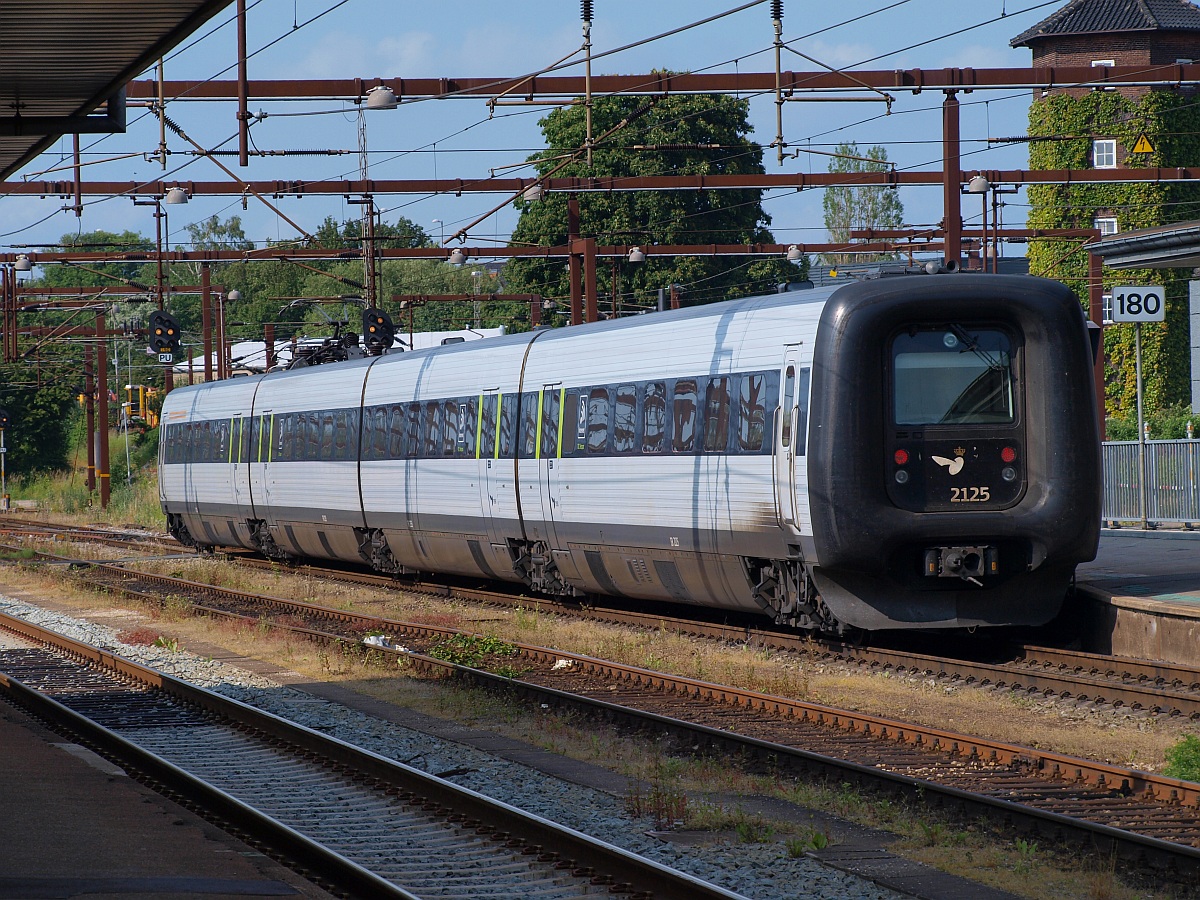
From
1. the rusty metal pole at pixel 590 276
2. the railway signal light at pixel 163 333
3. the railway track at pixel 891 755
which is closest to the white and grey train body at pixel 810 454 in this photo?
the railway track at pixel 891 755

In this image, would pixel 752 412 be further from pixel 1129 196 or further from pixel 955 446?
pixel 1129 196

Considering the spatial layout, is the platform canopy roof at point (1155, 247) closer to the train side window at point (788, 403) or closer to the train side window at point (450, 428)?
the train side window at point (450, 428)

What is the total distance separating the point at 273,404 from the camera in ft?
89.9

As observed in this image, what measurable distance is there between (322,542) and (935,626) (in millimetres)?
14310

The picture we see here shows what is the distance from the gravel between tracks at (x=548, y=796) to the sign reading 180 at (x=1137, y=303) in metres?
12.1

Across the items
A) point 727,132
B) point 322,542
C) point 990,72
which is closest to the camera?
point 322,542

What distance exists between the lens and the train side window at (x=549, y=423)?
18.1 m

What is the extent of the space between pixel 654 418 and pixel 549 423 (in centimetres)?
235

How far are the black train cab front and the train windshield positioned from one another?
1cm

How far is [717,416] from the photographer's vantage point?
15.1 m

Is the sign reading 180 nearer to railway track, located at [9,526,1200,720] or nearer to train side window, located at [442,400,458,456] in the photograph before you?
railway track, located at [9,526,1200,720]

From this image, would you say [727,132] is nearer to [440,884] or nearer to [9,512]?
[9,512]

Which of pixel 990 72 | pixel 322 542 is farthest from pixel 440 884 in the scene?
pixel 990 72

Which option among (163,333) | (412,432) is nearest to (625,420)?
(412,432)
